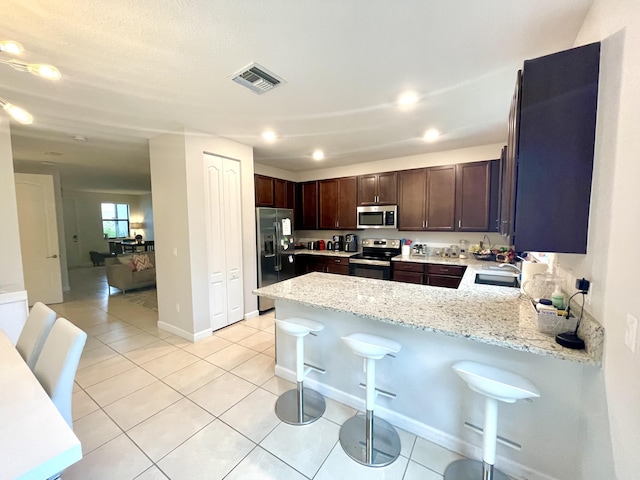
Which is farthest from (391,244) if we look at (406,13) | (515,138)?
(406,13)

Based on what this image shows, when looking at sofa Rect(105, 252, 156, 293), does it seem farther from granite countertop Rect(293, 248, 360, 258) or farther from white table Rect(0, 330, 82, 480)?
white table Rect(0, 330, 82, 480)


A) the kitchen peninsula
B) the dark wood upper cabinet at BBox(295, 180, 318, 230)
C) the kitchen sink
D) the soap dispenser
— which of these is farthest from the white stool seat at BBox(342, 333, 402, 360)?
the dark wood upper cabinet at BBox(295, 180, 318, 230)

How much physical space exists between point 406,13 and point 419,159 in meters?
3.12

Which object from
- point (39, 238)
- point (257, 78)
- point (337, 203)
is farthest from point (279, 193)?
point (39, 238)

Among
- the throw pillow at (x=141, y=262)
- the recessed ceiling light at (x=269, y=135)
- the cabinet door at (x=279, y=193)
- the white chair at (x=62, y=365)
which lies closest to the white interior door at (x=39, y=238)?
the throw pillow at (x=141, y=262)

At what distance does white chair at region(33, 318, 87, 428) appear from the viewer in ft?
4.11

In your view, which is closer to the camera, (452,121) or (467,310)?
(467,310)

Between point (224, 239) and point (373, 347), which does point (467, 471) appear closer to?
point (373, 347)

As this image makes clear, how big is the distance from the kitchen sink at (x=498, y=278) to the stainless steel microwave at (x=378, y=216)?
1.62 meters

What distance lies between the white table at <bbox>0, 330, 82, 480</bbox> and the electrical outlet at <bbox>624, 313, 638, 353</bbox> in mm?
1876

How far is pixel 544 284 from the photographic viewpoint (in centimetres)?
174

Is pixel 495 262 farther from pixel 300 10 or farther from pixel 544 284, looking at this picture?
pixel 300 10

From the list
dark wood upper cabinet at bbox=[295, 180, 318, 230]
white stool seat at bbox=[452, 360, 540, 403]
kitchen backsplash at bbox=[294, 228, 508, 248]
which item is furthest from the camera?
dark wood upper cabinet at bbox=[295, 180, 318, 230]

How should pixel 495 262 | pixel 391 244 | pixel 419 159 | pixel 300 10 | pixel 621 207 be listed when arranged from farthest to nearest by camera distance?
1. pixel 391 244
2. pixel 419 159
3. pixel 495 262
4. pixel 300 10
5. pixel 621 207
